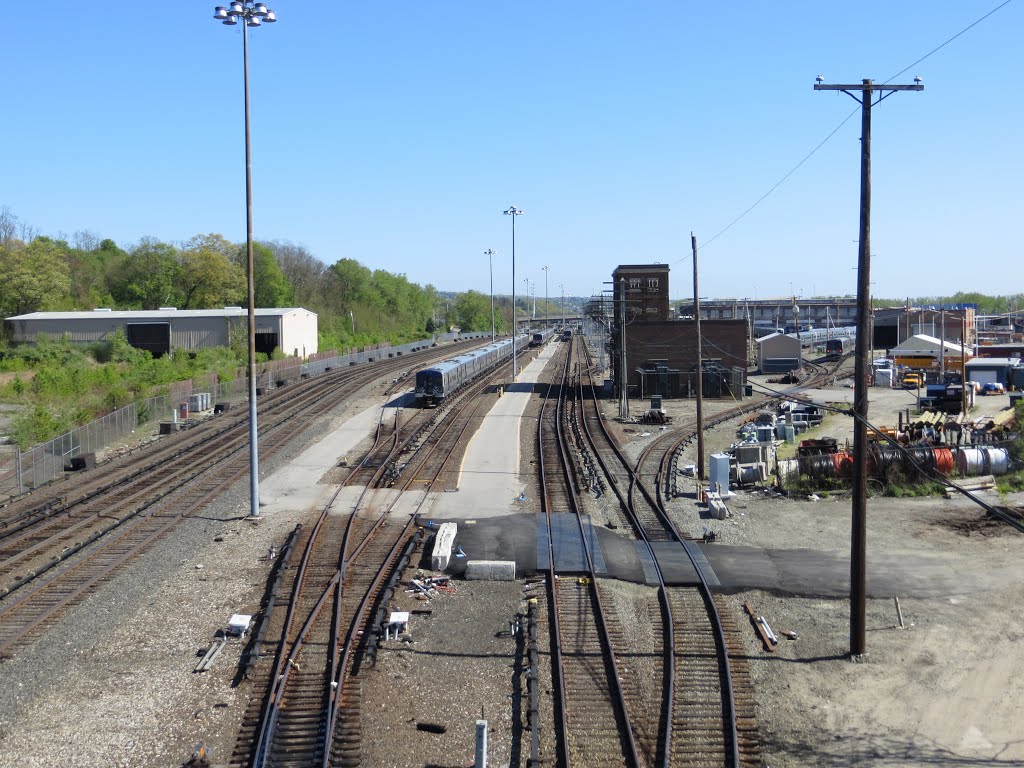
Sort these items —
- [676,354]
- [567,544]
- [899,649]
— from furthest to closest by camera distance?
1. [676,354]
2. [567,544]
3. [899,649]

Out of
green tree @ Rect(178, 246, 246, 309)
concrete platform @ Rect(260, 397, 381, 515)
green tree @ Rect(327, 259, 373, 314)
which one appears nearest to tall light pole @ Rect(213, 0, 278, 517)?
concrete platform @ Rect(260, 397, 381, 515)

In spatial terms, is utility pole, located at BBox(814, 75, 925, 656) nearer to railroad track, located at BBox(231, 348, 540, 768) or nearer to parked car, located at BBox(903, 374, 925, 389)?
railroad track, located at BBox(231, 348, 540, 768)

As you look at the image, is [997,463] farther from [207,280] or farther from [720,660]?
[207,280]

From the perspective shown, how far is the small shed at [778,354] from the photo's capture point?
232ft

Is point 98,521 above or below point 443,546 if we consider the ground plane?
below

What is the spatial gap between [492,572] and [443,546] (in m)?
1.56

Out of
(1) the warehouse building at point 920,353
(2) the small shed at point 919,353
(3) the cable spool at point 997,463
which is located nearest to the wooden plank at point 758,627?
(3) the cable spool at point 997,463

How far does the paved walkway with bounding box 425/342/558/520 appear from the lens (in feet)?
73.9

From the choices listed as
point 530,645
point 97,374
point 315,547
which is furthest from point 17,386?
point 530,645

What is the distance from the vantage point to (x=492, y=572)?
16.7 m

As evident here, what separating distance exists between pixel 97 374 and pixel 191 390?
368 inches

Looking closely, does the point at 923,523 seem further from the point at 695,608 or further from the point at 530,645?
the point at 530,645

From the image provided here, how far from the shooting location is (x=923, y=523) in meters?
21.3

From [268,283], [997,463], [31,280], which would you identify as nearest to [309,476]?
[997,463]
